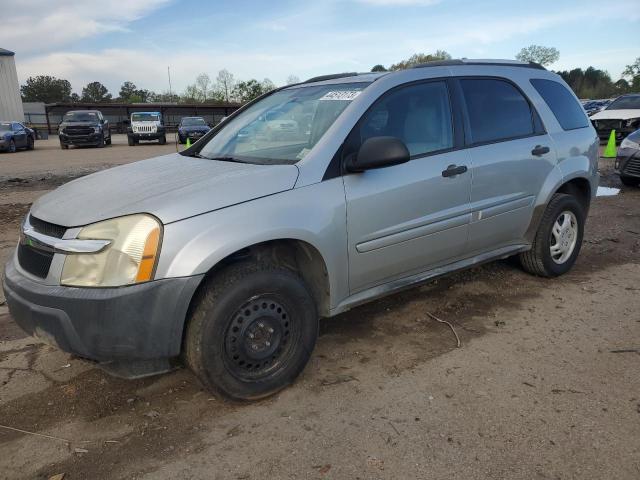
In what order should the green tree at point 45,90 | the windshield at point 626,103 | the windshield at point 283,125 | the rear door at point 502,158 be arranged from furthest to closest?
the green tree at point 45,90 < the windshield at point 626,103 < the rear door at point 502,158 < the windshield at point 283,125

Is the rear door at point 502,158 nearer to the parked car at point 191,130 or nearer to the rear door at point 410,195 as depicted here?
the rear door at point 410,195

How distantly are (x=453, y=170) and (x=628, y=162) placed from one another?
24.2 ft

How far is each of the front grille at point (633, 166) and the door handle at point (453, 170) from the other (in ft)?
23.6

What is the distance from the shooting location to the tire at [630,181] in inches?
375

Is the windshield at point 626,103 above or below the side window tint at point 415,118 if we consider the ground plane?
above

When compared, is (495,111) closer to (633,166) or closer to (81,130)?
(633,166)

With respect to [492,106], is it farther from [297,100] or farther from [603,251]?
[603,251]

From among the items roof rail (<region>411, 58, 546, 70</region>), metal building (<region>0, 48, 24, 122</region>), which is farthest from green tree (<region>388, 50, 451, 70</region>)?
metal building (<region>0, 48, 24, 122</region>)

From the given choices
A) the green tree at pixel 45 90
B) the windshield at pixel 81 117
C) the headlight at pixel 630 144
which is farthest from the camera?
the green tree at pixel 45 90

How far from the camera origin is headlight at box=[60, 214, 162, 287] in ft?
7.89

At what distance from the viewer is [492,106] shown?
13.1 feet

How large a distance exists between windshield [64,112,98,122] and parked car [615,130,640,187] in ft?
76.8

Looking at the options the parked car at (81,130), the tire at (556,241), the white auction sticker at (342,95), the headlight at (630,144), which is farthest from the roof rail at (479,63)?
the parked car at (81,130)

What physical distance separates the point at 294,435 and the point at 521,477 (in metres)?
Answer: 1.06
